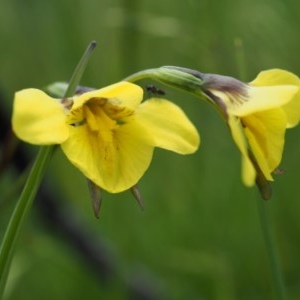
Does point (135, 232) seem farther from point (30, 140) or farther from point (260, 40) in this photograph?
point (30, 140)

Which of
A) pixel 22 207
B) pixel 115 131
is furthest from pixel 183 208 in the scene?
pixel 22 207

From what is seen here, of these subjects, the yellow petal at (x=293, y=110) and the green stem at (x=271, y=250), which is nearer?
the yellow petal at (x=293, y=110)

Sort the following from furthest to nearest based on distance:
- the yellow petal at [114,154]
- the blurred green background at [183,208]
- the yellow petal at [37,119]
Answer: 1. the blurred green background at [183,208]
2. the yellow petal at [114,154]
3. the yellow petal at [37,119]

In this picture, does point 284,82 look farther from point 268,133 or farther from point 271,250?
point 271,250

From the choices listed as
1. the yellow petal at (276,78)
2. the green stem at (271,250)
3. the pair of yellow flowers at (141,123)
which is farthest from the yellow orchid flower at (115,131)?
the green stem at (271,250)

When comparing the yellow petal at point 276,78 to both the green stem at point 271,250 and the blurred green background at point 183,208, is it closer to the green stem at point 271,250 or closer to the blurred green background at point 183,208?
the green stem at point 271,250

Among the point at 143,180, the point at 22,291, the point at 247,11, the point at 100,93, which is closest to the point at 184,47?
the point at 247,11
